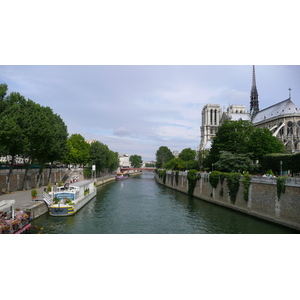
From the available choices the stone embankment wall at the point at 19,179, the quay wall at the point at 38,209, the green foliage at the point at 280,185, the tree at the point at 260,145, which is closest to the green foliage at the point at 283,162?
the tree at the point at 260,145

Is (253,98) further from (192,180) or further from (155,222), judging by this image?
(155,222)

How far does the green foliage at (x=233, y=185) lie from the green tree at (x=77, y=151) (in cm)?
3994

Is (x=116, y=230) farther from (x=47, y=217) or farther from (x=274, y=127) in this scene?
(x=274, y=127)

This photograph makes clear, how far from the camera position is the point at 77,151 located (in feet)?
196

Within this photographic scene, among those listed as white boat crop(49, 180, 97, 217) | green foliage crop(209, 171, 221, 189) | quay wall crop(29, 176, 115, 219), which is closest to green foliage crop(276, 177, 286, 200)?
green foliage crop(209, 171, 221, 189)

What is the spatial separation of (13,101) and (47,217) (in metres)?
14.5

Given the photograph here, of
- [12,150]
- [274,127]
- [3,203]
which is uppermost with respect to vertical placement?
[274,127]

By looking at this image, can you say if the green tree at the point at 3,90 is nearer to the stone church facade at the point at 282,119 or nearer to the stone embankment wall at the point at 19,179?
the stone embankment wall at the point at 19,179

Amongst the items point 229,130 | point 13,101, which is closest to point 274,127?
point 229,130

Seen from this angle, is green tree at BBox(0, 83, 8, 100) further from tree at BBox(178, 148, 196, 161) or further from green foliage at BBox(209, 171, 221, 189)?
tree at BBox(178, 148, 196, 161)

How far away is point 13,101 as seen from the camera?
2839cm

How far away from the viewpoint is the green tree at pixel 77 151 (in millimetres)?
58406

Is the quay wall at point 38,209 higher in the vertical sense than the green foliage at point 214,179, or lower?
lower
